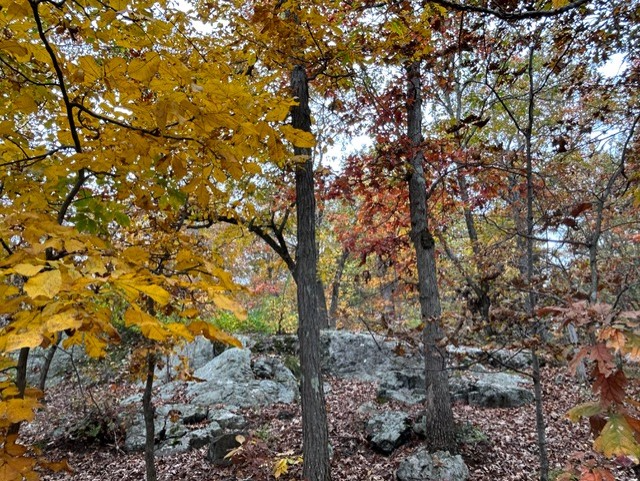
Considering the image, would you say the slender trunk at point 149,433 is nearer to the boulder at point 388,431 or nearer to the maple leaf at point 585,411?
the boulder at point 388,431

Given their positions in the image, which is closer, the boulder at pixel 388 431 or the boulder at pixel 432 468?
the boulder at pixel 432 468

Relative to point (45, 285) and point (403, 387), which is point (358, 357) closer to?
point (403, 387)

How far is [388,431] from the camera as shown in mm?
5730

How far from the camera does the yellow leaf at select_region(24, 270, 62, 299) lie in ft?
2.58

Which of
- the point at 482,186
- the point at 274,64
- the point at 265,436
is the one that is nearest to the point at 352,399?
the point at 265,436

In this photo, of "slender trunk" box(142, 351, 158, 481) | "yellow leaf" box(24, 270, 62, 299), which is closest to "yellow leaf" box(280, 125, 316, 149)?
"yellow leaf" box(24, 270, 62, 299)

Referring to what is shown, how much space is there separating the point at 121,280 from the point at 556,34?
4.53 meters

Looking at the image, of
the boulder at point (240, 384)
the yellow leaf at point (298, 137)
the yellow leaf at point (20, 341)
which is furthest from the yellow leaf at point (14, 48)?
the boulder at point (240, 384)

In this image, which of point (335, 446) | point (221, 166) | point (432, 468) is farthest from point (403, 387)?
point (221, 166)

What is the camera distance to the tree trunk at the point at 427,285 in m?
5.19

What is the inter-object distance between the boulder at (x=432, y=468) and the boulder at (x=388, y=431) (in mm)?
711

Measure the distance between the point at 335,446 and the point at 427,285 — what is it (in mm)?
2657

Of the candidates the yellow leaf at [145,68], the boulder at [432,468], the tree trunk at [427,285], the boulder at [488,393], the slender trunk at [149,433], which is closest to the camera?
the yellow leaf at [145,68]

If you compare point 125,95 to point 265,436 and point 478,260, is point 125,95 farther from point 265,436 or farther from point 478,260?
point 478,260
